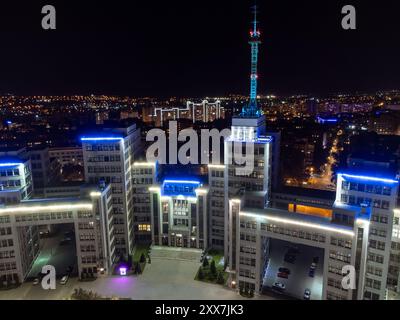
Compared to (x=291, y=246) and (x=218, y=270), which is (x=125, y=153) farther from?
(x=291, y=246)

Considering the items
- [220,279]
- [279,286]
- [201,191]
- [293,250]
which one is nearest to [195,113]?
[201,191]

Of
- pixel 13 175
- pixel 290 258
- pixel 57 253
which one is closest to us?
pixel 13 175

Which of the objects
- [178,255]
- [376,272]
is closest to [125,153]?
[178,255]

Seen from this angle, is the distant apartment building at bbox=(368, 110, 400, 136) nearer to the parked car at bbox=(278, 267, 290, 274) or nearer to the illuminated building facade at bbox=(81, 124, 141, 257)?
the parked car at bbox=(278, 267, 290, 274)

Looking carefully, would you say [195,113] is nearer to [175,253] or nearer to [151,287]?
[175,253]

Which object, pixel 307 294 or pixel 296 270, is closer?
pixel 307 294

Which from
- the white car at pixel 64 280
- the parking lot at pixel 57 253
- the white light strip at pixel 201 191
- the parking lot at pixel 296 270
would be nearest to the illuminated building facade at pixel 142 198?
the white light strip at pixel 201 191

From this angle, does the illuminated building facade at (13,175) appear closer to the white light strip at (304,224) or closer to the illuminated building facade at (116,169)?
the illuminated building facade at (116,169)

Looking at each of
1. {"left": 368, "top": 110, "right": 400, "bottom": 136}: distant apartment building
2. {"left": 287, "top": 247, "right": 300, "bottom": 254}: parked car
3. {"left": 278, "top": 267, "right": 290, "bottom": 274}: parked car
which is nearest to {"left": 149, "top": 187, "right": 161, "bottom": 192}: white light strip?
{"left": 278, "top": 267, "right": 290, "bottom": 274}: parked car
